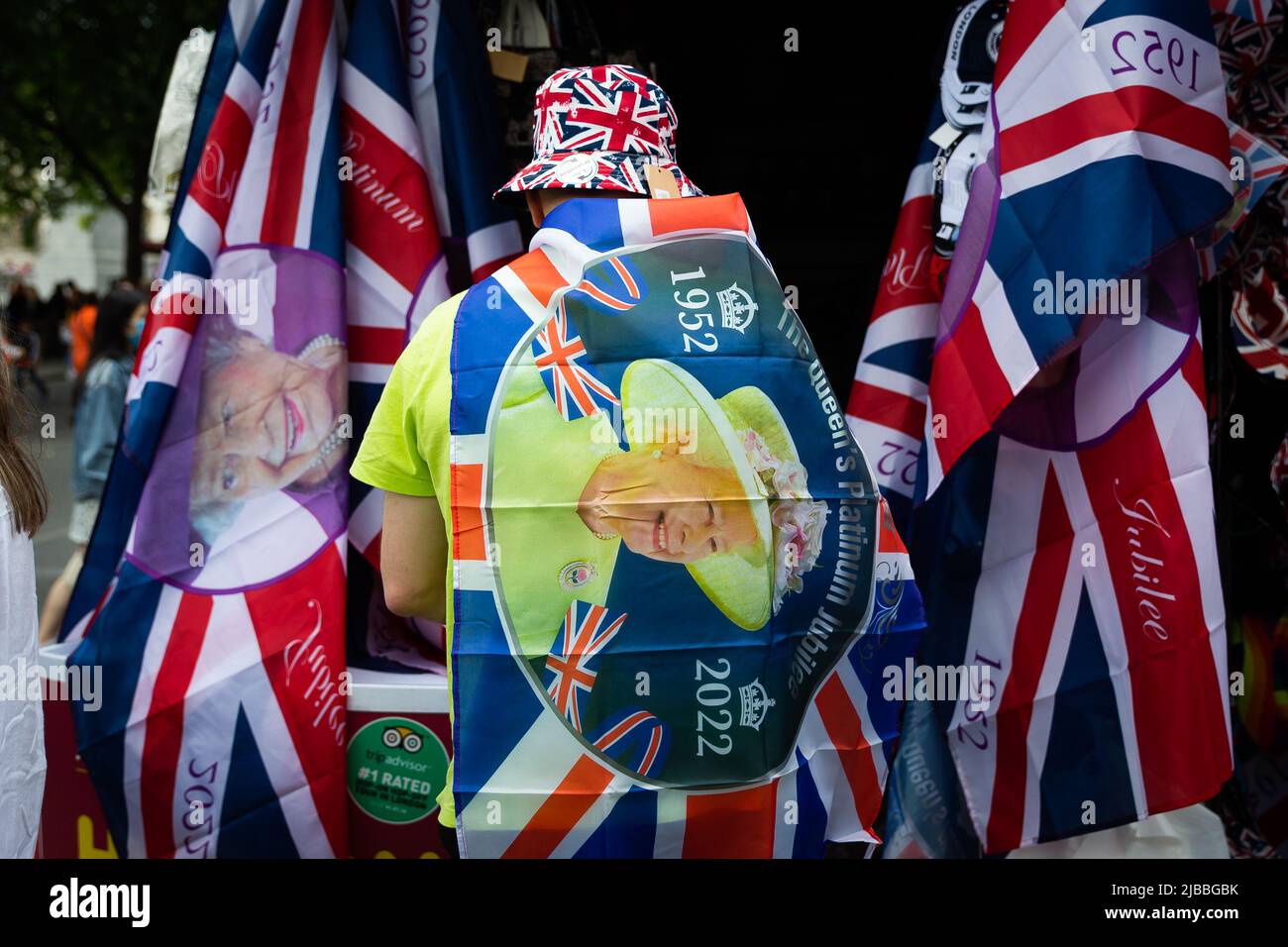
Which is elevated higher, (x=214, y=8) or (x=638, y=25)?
(x=214, y=8)

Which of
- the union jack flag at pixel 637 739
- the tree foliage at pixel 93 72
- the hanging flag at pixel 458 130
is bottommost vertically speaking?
the union jack flag at pixel 637 739

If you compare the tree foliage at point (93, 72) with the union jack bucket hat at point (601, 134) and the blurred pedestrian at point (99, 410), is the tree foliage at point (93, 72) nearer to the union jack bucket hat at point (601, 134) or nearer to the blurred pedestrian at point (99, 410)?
the blurred pedestrian at point (99, 410)

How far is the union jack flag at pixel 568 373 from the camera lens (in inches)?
81.7

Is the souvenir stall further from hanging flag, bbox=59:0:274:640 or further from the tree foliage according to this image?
the tree foliage

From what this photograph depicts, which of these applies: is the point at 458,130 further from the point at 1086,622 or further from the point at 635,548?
the point at 1086,622

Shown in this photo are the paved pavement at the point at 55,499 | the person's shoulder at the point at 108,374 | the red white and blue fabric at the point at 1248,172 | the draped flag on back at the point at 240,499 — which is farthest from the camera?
the paved pavement at the point at 55,499

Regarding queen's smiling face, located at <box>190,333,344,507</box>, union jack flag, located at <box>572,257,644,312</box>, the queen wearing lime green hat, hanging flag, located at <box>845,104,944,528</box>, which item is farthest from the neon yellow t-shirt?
hanging flag, located at <box>845,104,944,528</box>

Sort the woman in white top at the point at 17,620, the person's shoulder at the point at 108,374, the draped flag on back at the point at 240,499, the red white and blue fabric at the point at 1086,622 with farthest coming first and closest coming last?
the person's shoulder at the point at 108,374 < the draped flag on back at the point at 240,499 < the red white and blue fabric at the point at 1086,622 < the woman in white top at the point at 17,620

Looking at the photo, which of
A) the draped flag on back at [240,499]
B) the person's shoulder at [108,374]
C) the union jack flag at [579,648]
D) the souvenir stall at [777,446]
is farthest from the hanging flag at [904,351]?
the person's shoulder at [108,374]

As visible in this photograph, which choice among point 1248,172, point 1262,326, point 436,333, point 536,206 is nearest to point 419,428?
point 436,333

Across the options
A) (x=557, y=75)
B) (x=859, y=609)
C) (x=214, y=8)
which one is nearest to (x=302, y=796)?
(x=859, y=609)

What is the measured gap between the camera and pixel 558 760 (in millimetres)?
2092

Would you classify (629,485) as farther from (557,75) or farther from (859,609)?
(557,75)

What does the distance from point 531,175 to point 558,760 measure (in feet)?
3.27
